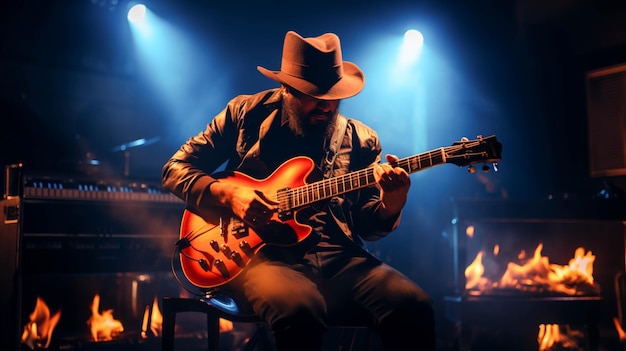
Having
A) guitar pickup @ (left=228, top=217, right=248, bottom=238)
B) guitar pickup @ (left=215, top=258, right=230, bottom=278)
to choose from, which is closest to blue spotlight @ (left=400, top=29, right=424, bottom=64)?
guitar pickup @ (left=228, top=217, right=248, bottom=238)

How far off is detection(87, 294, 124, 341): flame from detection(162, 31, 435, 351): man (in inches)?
105

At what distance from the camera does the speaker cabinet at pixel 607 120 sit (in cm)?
653

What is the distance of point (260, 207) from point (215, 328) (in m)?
0.66

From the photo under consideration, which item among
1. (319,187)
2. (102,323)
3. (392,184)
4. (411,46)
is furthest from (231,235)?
(411,46)

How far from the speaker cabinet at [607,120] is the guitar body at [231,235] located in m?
4.57

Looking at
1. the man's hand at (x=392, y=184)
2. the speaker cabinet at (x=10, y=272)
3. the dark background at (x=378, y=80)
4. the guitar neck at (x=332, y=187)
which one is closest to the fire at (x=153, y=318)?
the speaker cabinet at (x=10, y=272)

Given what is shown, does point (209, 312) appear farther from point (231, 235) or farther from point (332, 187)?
point (332, 187)

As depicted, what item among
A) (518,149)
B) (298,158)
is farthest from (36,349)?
(518,149)

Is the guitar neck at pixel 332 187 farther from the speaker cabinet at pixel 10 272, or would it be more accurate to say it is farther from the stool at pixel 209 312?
the speaker cabinet at pixel 10 272

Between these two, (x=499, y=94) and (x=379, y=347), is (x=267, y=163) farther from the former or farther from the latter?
(x=499, y=94)

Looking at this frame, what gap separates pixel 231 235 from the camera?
3.18 metres

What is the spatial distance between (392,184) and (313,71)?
A: 2.53 feet

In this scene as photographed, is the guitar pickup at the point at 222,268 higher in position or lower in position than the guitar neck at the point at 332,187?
lower

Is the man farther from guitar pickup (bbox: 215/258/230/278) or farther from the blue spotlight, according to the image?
the blue spotlight
